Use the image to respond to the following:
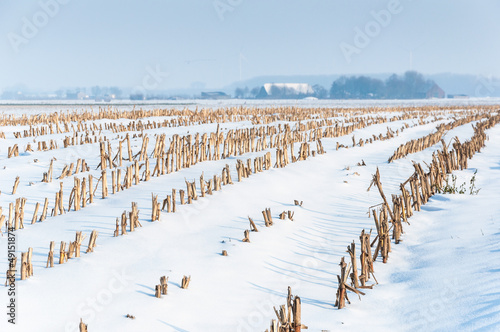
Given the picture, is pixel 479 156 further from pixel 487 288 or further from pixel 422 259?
pixel 487 288

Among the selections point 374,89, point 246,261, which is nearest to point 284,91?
point 374,89

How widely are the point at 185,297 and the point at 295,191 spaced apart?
501 centimetres

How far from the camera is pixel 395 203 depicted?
6543 mm

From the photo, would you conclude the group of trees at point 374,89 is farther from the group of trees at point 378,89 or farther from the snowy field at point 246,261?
the snowy field at point 246,261

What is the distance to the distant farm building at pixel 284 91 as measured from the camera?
149 m

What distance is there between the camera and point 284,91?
152000mm

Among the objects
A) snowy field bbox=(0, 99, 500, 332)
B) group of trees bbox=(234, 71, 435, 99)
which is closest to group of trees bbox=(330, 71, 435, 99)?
group of trees bbox=(234, 71, 435, 99)

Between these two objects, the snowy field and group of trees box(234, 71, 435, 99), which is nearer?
the snowy field

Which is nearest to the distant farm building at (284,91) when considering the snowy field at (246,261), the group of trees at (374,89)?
the group of trees at (374,89)

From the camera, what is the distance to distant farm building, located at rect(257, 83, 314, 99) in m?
149

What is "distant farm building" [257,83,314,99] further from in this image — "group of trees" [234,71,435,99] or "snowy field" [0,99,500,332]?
"snowy field" [0,99,500,332]

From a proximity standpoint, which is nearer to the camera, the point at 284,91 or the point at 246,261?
the point at 246,261

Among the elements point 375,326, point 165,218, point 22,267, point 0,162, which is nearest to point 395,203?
point 375,326

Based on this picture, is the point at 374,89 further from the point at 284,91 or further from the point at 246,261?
the point at 246,261
